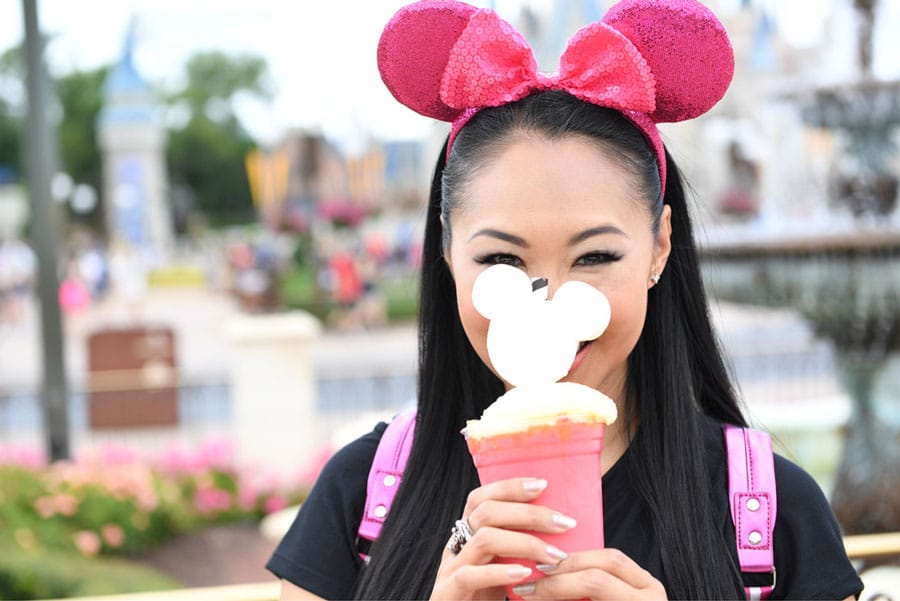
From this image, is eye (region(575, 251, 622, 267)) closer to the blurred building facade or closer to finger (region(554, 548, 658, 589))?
finger (region(554, 548, 658, 589))

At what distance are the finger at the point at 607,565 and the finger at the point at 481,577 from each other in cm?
5

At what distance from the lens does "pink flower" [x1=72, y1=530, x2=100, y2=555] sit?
19.4 feet

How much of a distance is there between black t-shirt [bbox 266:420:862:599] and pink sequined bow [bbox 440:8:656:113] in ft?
1.85

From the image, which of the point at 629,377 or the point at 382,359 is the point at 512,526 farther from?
the point at 382,359

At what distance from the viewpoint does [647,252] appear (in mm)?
1576

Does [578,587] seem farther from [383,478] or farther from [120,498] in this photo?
[120,498]

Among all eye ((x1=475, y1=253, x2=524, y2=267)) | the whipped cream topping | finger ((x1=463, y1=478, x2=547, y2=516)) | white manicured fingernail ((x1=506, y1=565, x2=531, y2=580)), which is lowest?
white manicured fingernail ((x1=506, y1=565, x2=531, y2=580))

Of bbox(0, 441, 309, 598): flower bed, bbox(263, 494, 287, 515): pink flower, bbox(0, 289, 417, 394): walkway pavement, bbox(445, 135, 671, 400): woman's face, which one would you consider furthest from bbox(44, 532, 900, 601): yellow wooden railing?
bbox(0, 289, 417, 394): walkway pavement

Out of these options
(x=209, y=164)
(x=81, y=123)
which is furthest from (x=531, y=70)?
(x=209, y=164)

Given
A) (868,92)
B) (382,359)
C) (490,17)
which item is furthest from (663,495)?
(382,359)

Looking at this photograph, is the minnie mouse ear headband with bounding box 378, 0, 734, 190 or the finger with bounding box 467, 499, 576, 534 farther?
the minnie mouse ear headband with bounding box 378, 0, 734, 190

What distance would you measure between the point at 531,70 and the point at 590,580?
2.47 feet

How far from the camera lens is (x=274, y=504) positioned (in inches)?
279

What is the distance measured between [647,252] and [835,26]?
706 centimetres
